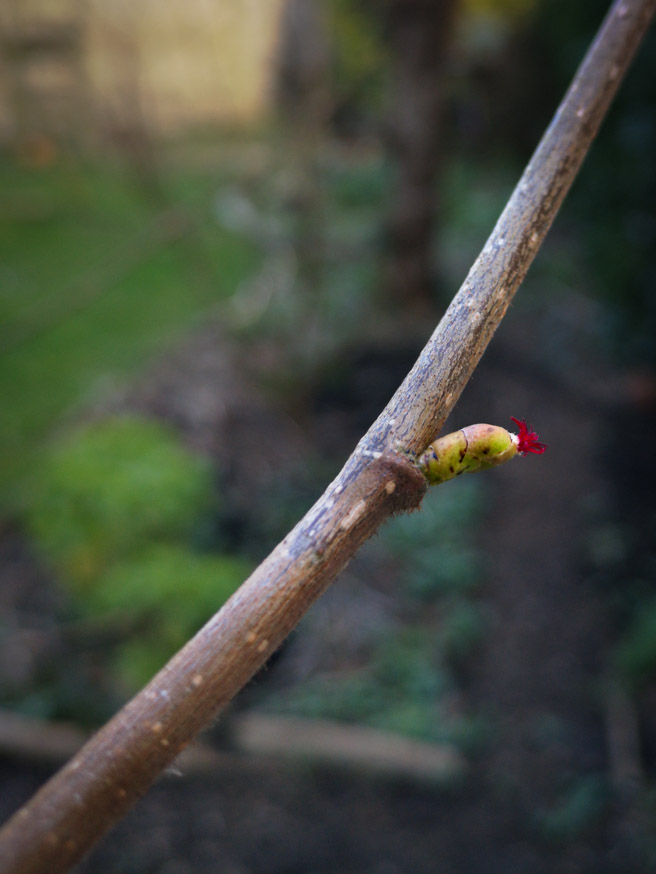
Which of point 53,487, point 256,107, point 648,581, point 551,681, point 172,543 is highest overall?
point 256,107

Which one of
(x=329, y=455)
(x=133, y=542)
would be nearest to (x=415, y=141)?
(x=329, y=455)

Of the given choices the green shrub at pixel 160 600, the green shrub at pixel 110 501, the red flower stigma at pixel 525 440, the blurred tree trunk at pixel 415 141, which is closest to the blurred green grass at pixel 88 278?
the green shrub at pixel 110 501

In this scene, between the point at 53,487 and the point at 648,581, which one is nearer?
the point at 53,487

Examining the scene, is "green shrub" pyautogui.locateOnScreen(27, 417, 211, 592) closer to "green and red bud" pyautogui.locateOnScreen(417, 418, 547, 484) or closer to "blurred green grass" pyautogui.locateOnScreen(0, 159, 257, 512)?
"blurred green grass" pyautogui.locateOnScreen(0, 159, 257, 512)

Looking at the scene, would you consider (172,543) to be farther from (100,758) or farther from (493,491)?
(100,758)

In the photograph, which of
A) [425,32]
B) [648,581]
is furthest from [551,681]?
[425,32]

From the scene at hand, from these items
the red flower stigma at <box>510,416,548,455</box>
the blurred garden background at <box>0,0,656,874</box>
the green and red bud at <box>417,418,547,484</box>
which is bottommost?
the blurred garden background at <box>0,0,656,874</box>

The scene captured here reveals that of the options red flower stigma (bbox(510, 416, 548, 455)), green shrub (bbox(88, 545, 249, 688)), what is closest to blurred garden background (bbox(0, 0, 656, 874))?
Result: green shrub (bbox(88, 545, 249, 688))

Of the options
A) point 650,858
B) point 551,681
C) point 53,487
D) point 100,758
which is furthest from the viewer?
point 551,681
